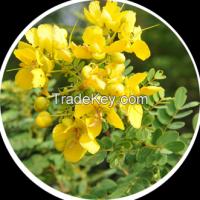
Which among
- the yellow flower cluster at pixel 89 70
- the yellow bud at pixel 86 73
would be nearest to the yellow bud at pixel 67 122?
the yellow flower cluster at pixel 89 70

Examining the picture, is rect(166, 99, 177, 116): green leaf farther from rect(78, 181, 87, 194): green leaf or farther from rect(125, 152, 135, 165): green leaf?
rect(78, 181, 87, 194): green leaf

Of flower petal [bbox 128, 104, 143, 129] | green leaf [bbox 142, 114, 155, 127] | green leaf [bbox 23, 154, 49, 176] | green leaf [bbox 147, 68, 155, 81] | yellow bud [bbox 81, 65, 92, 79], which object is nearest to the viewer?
yellow bud [bbox 81, 65, 92, 79]

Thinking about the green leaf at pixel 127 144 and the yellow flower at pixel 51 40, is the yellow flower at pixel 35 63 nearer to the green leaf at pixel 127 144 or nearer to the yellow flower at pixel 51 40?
the yellow flower at pixel 51 40

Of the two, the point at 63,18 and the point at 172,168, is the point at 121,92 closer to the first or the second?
the point at 172,168

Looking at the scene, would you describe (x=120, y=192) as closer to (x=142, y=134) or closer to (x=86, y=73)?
(x=142, y=134)

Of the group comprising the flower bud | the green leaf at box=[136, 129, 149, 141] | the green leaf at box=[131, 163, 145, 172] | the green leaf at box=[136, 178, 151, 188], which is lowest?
the green leaf at box=[136, 178, 151, 188]

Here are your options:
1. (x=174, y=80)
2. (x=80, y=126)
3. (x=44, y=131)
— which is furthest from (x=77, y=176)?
(x=174, y=80)

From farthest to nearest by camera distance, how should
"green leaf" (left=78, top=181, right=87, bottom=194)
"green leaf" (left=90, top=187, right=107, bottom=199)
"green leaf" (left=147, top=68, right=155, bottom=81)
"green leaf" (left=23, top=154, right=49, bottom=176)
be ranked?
"green leaf" (left=78, top=181, right=87, bottom=194) → "green leaf" (left=23, top=154, right=49, bottom=176) → "green leaf" (left=90, top=187, right=107, bottom=199) → "green leaf" (left=147, top=68, right=155, bottom=81)

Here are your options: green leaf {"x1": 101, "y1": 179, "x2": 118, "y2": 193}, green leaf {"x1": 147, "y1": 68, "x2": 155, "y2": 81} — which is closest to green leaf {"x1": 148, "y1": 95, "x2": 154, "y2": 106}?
green leaf {"x1": 147, "y1": 68, "x2": 155, "y2": 81}

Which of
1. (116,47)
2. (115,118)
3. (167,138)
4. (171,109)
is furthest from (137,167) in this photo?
(116,47)
